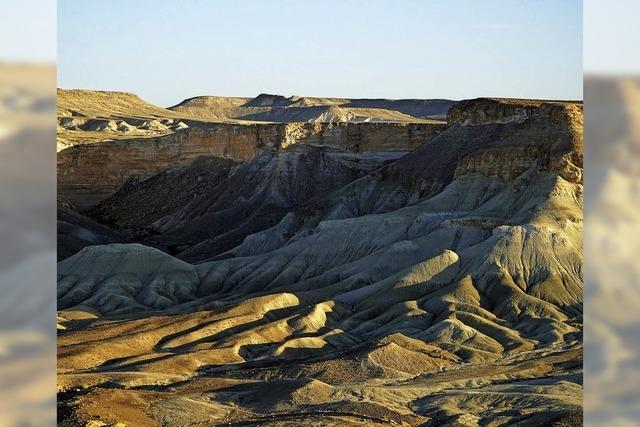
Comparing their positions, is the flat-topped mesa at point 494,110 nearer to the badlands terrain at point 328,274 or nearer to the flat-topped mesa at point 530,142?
the flat-topped mesa at point 530,142

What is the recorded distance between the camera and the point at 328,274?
88438 millimetres

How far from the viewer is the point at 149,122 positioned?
185500mm

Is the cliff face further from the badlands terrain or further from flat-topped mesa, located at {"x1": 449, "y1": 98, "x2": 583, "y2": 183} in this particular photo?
flat-topped mesa, located at {"x1": 449, "y1": 98, "x2": 583, "y2": 183}

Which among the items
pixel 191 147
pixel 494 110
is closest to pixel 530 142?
pixel 494 110

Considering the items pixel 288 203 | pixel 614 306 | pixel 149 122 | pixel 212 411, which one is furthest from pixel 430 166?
pixel 614 306

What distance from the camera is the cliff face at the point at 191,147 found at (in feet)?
427

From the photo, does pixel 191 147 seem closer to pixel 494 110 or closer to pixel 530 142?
Answer: pixel 494 110

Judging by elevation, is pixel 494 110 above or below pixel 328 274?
above

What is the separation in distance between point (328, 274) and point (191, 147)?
55781 mm

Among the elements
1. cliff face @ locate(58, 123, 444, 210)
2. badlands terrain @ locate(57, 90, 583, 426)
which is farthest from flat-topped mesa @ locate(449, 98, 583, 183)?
cliff face @ locate(58, 123, 444, 210)

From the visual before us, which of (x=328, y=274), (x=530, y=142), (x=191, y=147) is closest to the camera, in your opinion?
(x=328, y=274)

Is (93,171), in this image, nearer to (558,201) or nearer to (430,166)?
(430,166)

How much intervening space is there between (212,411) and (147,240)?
77.0 meters

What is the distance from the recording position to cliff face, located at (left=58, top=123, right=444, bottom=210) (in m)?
130
